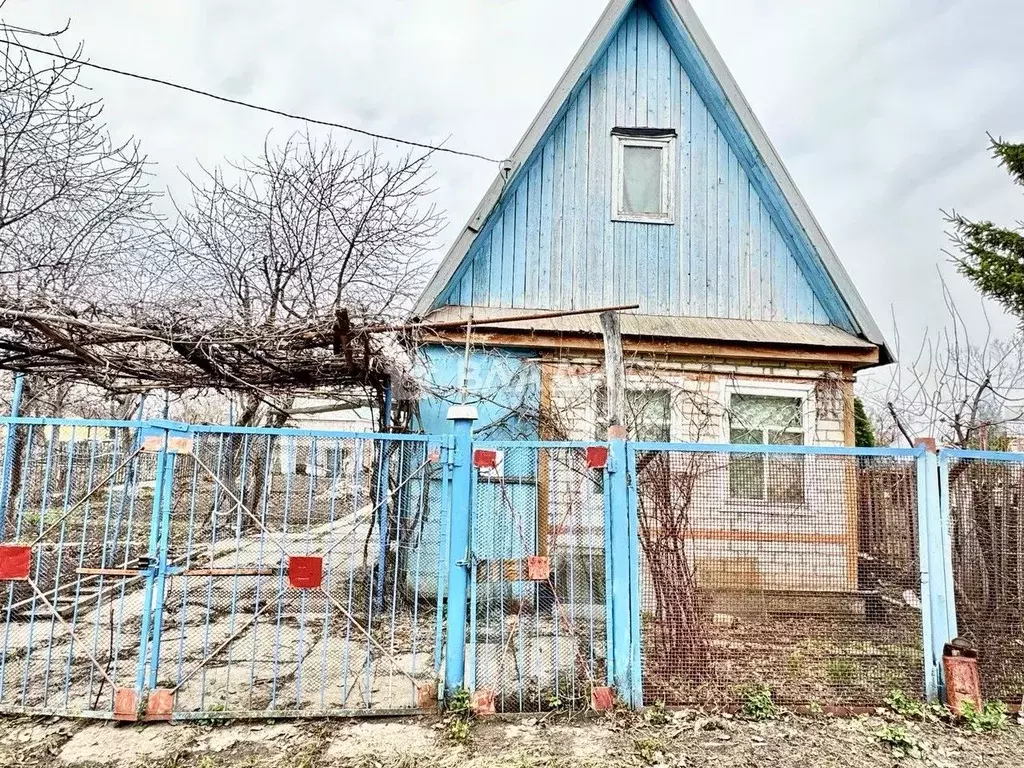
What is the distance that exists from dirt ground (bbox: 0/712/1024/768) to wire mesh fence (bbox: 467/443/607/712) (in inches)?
16.6

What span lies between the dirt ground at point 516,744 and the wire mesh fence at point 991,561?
1.73 feet

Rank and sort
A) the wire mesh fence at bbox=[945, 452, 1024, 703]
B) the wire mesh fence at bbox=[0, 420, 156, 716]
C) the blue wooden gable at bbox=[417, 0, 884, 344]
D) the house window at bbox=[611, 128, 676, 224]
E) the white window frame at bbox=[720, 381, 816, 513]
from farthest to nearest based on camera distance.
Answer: the house window at bbox=[611, 128, 676, 224]
the blue wooden gable at bbox=[417, 0, 884, 344]
the white window frame at bbox=[720, 381, 816, 513]
the wire mesh fence at bbox=[945, 452, 1024, 703]
the wire mesh fence at bbox=[0, 420, 156, 716]

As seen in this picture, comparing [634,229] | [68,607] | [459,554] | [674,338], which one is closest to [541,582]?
[459,554]

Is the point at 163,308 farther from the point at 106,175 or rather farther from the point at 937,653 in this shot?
the point at 937,653

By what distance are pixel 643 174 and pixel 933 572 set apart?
605cm

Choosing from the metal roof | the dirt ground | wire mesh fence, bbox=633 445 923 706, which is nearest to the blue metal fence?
wire mesh fence, bbox=633 445 923 706

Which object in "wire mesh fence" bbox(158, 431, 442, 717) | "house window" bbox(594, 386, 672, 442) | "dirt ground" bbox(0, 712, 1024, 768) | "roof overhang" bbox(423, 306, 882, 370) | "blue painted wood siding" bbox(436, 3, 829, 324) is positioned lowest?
"dirt ground" bbox(0, 712, 1024, 768)

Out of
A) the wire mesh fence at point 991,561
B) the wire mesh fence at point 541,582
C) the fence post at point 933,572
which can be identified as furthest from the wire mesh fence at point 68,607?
the wire mesh fence at point 991,561

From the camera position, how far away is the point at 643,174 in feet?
29.1

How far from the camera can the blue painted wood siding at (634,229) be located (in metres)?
8.41

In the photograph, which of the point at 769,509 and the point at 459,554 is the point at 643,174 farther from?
the point at 459,554

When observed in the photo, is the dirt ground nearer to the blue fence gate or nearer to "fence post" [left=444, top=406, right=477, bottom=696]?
the blue fence gate

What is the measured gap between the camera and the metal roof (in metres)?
7.86

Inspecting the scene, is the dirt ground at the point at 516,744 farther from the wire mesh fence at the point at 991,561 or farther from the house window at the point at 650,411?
the house window at the point at 650,411
